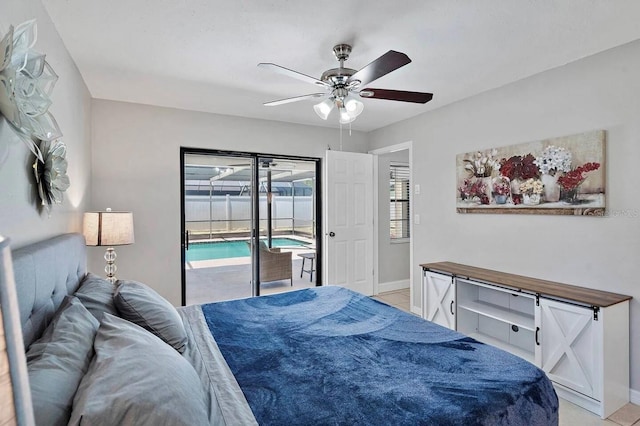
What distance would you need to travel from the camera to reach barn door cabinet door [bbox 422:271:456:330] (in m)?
3.37

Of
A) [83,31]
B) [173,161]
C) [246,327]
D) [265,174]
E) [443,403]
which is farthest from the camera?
[265,174]

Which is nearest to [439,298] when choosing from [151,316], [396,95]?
[396,95]

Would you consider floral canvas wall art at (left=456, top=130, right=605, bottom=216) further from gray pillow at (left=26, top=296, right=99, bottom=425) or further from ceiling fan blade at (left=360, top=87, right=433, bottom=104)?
gray pillow at (left=26, top=296, right=99, bottom=425)

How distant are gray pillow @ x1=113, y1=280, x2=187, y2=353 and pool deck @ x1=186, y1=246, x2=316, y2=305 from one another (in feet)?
8.70

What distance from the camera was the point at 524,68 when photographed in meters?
2.89

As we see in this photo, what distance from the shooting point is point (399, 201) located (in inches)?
234

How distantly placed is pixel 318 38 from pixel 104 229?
7.84 ft

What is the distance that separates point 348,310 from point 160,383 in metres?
1.55

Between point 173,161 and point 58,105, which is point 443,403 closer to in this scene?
point 58,105

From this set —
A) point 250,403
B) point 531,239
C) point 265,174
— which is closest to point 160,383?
point 250,403

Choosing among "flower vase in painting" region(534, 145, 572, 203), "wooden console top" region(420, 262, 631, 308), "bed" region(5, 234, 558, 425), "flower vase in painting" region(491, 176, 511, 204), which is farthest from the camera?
"flower vase in painting" region(491, 176, 511, 204)

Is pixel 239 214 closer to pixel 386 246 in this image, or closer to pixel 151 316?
pixel 386 246

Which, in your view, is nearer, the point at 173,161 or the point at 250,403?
the point at 250,403

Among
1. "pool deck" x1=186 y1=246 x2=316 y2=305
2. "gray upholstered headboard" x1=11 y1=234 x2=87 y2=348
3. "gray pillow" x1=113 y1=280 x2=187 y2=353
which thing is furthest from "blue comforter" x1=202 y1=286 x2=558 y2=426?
"pool deck" x1=186 y1=246 x2=316 y2=305
